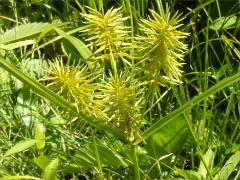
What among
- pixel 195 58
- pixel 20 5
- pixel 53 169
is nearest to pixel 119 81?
pixel 53 169

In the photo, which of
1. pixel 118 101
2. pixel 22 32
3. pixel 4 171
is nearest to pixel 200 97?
pixel 118 101

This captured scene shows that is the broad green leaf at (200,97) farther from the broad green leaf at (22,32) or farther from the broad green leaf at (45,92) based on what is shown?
the broad green leaf at (22,32)

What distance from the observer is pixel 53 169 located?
2.83 feet

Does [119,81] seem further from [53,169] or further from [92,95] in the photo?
[53,169]

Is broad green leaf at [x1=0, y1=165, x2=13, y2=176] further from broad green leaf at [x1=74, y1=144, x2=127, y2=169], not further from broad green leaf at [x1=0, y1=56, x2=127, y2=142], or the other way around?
broad green leaf at [x1=0, y1=56, x2=127, y2=142]

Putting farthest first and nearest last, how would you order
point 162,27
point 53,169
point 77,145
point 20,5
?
point 20,5 → point 77,145 → point 53,169 → point 162,27

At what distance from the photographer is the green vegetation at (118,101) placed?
2.46ft

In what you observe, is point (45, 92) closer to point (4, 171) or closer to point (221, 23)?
point (4, 171)

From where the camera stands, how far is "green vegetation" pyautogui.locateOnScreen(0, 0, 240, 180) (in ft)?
2.46

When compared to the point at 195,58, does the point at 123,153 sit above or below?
below

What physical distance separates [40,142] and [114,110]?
0.27 m

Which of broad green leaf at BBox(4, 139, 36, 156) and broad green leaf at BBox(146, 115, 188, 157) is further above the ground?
broad green leaf at BBox(4, 139, 36, 156)

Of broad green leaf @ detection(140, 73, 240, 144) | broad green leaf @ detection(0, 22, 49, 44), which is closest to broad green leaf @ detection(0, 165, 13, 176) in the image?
broad green leaf @ detection(0, 22, 49, 44)

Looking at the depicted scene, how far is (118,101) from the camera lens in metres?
0.77
